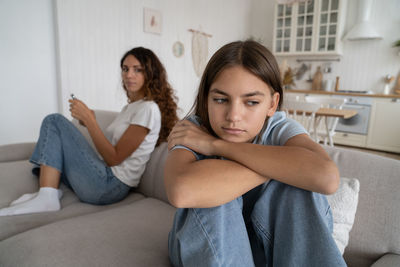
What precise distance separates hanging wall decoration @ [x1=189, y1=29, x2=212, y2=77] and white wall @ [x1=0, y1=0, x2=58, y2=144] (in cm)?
241

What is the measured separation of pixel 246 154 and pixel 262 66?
27 cm

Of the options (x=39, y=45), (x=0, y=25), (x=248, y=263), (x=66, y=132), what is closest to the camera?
(x=248, y=263)

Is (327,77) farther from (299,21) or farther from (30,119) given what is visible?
(30,119)

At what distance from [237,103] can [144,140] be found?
84cm

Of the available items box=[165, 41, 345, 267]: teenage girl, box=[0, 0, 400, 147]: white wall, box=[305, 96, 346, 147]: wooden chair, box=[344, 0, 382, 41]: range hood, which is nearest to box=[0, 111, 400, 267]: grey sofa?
box=[165, 41, 345, 267]: teenage girl

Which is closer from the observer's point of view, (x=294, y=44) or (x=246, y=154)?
(x=246, y=154)

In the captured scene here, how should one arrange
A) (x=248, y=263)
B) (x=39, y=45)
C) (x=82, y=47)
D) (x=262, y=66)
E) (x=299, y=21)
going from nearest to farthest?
(x=248, y=263) < (x=262, y=66) < (x=39, y=45) < (x=82, y=47) < (x=299, y=21)

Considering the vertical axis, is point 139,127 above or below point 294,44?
below

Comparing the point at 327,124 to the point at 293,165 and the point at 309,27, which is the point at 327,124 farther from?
the point at 309,27

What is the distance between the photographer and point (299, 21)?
17.0 ft

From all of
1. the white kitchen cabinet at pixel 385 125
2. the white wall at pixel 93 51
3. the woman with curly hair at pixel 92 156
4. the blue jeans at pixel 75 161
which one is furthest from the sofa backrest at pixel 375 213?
the white kitchen cabinet at pixel 385 125

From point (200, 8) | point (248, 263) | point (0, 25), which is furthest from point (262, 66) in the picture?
point (200, 8)

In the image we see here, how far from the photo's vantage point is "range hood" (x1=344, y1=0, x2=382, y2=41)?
15.0 feet

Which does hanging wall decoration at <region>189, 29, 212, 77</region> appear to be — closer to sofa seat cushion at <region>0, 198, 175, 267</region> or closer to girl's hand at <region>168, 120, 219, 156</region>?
sofa seat cushion at <region>0, 198, 175, 267</region>
